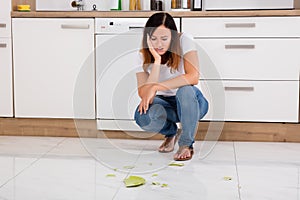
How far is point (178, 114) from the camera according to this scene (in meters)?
3.28

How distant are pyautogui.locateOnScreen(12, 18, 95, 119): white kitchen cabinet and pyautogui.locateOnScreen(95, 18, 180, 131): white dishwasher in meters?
0.06

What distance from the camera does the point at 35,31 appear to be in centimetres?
383

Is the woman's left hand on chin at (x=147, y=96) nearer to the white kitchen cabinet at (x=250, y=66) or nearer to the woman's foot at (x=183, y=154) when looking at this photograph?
the woman's foot at (x=183, y=154)

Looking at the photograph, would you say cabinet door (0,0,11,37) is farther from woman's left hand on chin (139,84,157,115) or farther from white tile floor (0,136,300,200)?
woman's left hand on chin (139,84,157,115)

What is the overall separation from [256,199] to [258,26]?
1469mm

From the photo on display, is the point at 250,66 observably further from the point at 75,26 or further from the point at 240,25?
the point at 75,26

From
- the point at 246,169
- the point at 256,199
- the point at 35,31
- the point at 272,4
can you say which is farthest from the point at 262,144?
the point at 35,31

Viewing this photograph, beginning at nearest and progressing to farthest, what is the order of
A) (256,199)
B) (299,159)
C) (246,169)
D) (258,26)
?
(256,199), (246,169), (299,159), (258,26)

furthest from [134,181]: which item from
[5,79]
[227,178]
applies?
[5,79]

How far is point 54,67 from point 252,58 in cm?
136

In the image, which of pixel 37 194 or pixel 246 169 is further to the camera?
pixel 246 169

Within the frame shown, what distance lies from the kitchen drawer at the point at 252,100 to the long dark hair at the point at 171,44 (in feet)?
1.70

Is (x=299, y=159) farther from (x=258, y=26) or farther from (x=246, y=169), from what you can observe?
(x=258, y=26)

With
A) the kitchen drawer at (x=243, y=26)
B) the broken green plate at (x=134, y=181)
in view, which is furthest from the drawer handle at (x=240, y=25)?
the broken green plate at (x=134, y=181)
